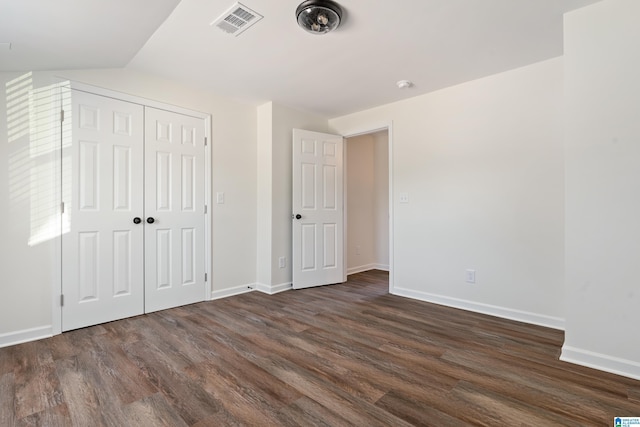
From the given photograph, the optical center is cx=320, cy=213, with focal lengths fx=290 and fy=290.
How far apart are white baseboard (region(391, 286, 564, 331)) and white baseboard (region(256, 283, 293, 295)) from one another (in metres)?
1.37

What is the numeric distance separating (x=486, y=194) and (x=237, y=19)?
2.69 metres

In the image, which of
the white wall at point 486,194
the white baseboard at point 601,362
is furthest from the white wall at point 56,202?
the white baseboard at point 601,362

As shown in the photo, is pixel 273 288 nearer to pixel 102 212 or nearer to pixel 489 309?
pixel 102 212

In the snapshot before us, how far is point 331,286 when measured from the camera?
13.2 feet

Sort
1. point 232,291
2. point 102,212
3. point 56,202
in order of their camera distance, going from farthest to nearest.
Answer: point 232,291
point 102,212
point 56,202

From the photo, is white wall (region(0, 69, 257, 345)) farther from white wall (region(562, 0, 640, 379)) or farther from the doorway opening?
white wall (region(562, 0, 640, 379))

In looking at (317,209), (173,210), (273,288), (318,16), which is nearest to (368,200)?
(317,209)

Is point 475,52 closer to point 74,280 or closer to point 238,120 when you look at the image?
point 238,120

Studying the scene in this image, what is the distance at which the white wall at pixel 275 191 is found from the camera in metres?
3.70

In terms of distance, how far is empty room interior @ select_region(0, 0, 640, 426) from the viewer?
1.71 meters

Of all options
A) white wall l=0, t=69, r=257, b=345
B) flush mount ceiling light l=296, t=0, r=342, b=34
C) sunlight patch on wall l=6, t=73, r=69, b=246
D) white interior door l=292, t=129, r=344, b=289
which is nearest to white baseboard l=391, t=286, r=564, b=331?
white interior door l=292, t=129, r=344, b=289

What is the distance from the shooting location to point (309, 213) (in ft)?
12.9

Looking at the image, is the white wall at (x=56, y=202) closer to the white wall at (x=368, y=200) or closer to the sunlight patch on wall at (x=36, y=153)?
the sunlight patch on wall at (x=36, y=153)

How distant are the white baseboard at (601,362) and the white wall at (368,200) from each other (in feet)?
10.7
